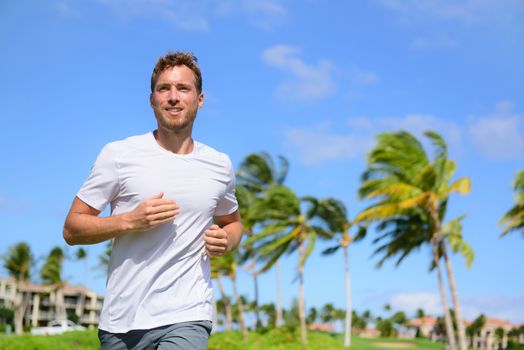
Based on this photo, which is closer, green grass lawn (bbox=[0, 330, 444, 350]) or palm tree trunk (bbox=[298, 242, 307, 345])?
green grass lawn (bbox=[0, 330, 444, 350])

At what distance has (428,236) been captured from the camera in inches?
1226

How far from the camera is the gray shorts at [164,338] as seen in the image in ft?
8.36

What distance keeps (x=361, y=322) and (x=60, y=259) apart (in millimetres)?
58716

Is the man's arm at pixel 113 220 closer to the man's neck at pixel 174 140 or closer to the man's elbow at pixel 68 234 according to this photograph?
the man's elbow at pixel 68 234

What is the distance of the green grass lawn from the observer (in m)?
13.0

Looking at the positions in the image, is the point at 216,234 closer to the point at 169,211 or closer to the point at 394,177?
the point at 169,211

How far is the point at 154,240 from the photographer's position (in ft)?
8.81

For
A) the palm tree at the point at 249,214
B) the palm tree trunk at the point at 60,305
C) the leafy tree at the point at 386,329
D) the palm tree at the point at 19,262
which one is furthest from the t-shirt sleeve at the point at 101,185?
the leafy tree at the point at 386,329

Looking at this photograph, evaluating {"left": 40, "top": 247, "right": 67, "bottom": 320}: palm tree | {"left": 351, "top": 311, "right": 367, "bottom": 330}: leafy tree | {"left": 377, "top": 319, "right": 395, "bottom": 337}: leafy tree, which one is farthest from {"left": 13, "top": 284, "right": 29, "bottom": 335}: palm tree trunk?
{"left": 351, "top": 311, "right": 367, "bottom": 330}: leafy tree

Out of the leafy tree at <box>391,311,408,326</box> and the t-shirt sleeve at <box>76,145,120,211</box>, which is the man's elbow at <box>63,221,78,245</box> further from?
the leafy tree at <box>391,311,408,326</box>

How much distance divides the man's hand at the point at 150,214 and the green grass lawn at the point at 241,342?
1107 centimetres

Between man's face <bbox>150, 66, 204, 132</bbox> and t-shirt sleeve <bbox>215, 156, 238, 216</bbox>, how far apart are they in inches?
13.2

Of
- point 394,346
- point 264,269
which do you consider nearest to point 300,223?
point 264,269

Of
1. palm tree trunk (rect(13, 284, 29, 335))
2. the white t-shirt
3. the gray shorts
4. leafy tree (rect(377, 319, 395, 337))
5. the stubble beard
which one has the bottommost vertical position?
leafy tree (rect(377, 319, 395, 337))
